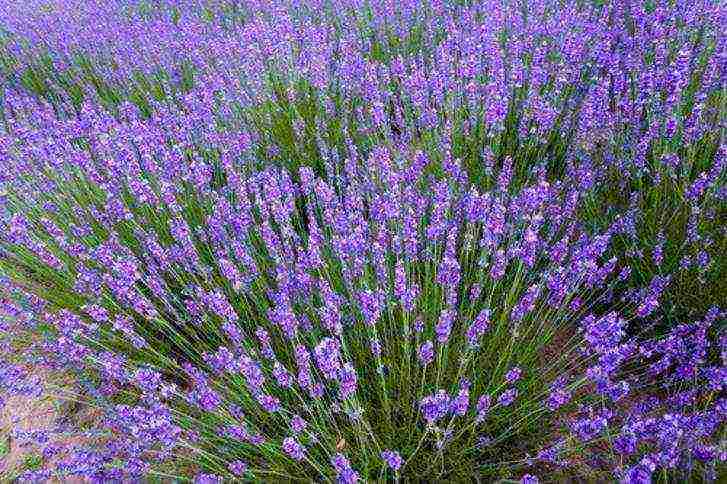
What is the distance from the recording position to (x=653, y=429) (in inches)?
51.5

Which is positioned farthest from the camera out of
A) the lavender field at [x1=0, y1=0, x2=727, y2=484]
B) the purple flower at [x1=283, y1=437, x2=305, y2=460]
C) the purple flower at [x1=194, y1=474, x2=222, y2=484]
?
the lavender field at [x1=0, y1=0, x2=727, y2=484]

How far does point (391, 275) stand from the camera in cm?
197

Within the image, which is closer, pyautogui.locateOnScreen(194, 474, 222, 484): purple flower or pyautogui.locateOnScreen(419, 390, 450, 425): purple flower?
pyautogui.locateOnScreen(419, 390, 450, 425): purple flower

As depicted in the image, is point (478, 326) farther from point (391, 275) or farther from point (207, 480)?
point (207, 480)

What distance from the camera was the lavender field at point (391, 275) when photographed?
1450 mm

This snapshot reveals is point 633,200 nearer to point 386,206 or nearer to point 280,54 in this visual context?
point 386,206

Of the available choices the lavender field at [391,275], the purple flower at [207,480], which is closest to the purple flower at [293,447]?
the lavender field at [391,275]

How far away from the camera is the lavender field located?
57.1 inches

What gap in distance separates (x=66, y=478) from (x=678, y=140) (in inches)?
108

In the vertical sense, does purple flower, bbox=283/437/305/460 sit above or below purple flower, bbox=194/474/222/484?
above

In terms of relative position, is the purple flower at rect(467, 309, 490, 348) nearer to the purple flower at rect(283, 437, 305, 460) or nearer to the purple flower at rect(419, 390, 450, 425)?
the purple flower at rect(419, 390, 450, 425)

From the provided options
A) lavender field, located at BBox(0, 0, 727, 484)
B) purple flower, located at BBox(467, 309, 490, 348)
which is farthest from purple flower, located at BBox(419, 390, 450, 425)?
purple flower, located at BBox(467, 309, 490, 348)

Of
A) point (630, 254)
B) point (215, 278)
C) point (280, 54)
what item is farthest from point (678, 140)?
point (280, 54)

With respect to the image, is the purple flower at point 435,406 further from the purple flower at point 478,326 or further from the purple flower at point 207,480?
the purple flower at point 207,480
